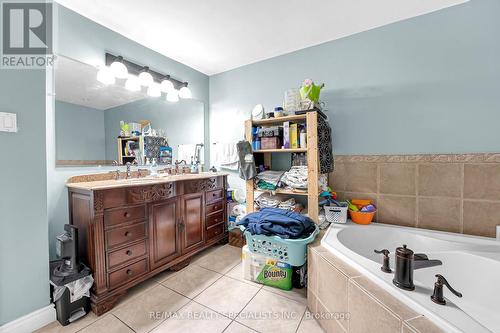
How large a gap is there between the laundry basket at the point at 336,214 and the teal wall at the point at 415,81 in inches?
23.5

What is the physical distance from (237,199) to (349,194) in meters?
1.34

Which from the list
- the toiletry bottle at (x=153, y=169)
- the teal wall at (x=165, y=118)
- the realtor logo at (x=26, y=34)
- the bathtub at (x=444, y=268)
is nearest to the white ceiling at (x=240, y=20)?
the realtor logo at (x=26, y=34)

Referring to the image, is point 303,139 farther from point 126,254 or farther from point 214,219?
point 126,254

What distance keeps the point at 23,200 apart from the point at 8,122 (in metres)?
0.47

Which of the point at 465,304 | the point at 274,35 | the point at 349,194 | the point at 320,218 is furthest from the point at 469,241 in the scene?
the point at 274,35

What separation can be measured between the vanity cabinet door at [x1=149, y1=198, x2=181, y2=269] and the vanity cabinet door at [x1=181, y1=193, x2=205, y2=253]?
75 millimetres

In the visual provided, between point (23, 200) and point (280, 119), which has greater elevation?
point (280, 119)

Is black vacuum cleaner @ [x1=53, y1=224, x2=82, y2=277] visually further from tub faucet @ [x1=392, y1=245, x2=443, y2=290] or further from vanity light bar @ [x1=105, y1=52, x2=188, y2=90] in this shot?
tub faucet @ [x1=392, y1=245, x2=443, y2=290]

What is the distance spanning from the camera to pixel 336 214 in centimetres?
176

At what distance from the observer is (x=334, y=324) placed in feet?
3.61

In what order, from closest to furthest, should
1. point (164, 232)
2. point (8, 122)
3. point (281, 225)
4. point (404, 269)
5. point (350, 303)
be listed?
point (404, 269) < point (350, 303) < point (8, 122) < point (281, 225) < point (164, 232)

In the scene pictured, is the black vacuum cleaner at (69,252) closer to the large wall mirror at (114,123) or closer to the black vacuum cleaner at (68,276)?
the black vacuum cleaner at (68,276)

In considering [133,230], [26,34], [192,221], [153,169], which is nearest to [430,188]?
[192,221]

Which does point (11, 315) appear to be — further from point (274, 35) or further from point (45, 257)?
point (274, 35)
